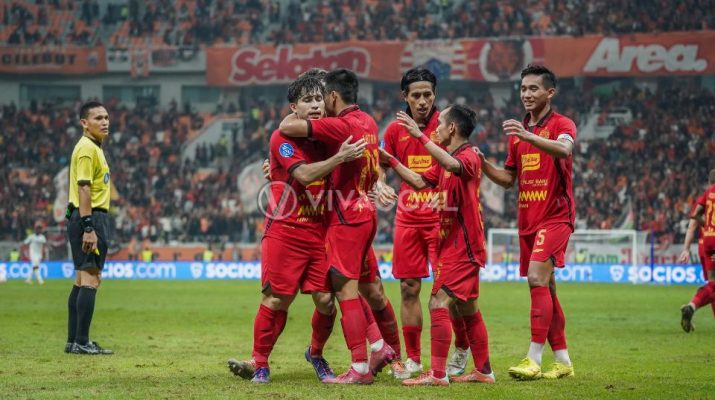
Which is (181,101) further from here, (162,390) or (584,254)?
(162,390)

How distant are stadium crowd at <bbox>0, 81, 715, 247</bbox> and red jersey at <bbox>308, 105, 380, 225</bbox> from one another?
29055 mm

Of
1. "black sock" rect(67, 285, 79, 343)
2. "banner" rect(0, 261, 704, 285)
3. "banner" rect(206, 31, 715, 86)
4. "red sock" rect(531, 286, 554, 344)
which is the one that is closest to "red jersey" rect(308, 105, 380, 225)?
"red sock" rect(531, 286, 554, 344)

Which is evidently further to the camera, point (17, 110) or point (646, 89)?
point (17, 110)

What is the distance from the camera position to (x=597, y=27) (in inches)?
1817

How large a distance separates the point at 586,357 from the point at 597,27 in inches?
1460

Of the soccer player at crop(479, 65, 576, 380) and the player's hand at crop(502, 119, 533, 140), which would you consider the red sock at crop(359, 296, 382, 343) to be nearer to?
the soccer player at crop(479, 65, 576, 380)

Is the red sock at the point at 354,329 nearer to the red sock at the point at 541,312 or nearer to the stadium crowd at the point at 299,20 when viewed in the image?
the red sock at the point at 541,312

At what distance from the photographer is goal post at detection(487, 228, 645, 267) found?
34.2 meters

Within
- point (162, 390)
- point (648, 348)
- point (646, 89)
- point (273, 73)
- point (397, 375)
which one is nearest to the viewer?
point (162, 390)

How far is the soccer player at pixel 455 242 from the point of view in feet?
27.7

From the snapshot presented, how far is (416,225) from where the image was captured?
965cm

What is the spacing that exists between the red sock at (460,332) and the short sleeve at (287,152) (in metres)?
2.19

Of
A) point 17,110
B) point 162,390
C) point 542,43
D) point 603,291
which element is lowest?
point 603,291

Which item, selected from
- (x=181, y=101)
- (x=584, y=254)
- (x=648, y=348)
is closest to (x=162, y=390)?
(x=648, y=348)
